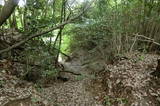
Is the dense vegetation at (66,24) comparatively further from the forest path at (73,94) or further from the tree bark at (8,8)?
the tree bark at (8,8)

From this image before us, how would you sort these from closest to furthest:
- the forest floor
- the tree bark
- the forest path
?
the tree bark
the forest floor
the forest path

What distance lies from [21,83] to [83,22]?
9.06ft

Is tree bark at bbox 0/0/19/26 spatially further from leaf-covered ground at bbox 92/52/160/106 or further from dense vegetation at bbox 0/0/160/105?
leaf-covered ground at bbox 92/52/160/106

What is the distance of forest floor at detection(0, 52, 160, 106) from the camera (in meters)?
4.30

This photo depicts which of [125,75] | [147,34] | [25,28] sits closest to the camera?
[125,75]

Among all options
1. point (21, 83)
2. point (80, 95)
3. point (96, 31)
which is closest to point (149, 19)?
point (96, 31)

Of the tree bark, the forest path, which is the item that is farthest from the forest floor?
the tree bark

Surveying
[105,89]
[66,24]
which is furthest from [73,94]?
[66,24]

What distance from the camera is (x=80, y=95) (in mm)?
5309

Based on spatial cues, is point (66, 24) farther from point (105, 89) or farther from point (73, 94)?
point (105, 89)

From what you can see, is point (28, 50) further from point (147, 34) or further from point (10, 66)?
point (147, 34)

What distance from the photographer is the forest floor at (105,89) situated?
430cm

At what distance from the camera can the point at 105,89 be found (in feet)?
17.3

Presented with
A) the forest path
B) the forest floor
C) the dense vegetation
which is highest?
the dense vegetation
